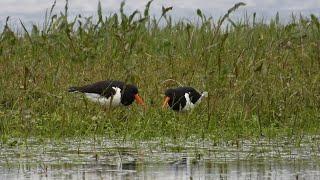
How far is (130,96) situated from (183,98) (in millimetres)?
690

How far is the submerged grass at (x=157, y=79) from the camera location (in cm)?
1045

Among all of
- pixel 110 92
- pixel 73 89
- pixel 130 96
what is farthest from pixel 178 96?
pixel 73 89

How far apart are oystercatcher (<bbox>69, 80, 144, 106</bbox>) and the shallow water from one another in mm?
2469

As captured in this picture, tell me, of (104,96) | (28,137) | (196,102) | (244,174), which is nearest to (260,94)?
(196,102)

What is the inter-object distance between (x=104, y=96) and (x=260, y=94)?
205 centimetres

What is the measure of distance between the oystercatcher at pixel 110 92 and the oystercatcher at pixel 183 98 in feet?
1.32

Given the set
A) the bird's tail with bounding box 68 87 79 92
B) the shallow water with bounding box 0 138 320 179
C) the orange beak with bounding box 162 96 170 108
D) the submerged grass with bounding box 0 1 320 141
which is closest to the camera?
the shallow water with bounding box 0 138 320 179

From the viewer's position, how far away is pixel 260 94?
39.4 ft

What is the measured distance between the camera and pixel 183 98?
40.5 ft

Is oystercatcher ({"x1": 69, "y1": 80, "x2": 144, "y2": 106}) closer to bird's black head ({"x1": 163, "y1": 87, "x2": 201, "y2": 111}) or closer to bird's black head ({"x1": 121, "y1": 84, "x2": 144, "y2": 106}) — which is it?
Result: bird's black head ({"x1": 121, "y1": 84, "x2": 144, "y2": 106})

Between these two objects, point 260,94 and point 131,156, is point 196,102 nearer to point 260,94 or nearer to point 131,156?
point 260,94

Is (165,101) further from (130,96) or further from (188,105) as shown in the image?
(130,96)

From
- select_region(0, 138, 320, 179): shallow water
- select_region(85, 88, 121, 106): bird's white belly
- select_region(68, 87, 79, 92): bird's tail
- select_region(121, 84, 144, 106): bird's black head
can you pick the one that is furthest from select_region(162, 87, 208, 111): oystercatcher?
select_region(0, 138, 320, 179): shallow water

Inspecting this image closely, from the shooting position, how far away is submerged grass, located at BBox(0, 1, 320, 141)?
10.5m
